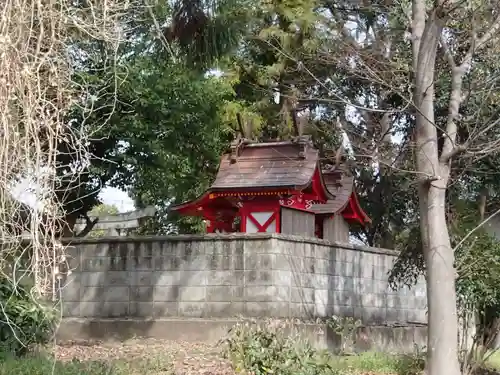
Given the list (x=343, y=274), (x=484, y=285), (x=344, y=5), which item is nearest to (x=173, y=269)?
(x=343, y=274)

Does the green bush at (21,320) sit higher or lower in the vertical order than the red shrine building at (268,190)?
lower

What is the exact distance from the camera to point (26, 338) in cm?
829

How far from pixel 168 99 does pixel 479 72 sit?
21.9 ft

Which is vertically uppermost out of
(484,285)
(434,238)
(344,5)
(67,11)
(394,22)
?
(344,5)

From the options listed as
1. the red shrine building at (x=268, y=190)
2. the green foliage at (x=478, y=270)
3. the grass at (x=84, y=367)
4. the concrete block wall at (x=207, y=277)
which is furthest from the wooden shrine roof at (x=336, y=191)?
the grass at (x=84, y=367)

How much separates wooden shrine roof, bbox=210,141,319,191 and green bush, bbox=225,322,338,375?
6.05m

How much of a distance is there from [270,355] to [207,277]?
15.4 ft

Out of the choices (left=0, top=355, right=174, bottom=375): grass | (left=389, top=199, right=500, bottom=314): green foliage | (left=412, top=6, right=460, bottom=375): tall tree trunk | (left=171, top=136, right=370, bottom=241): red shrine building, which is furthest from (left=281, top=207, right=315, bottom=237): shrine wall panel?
(left=0, top=355, right=174, bottom=375): grass

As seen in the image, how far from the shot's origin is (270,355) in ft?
22.2

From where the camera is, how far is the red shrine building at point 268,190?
13312mm

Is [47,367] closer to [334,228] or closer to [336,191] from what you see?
[334,228]

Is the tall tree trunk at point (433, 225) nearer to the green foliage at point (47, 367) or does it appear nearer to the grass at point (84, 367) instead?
the grass at point (84, 367)

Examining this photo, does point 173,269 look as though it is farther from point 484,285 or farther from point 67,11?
point 67,11

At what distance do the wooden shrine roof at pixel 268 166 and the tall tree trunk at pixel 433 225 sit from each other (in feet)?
14.7
